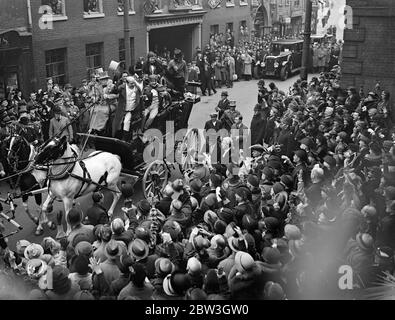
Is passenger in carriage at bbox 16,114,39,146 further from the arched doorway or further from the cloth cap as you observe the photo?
the arched doorway

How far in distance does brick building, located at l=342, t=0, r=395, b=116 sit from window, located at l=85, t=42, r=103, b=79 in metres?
10.2

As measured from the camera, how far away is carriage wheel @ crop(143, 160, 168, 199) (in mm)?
10055

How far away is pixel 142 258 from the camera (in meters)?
5.32

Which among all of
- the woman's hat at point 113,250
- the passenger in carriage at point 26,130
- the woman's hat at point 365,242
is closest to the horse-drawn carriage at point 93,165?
the passenger in carriage at point 26,130

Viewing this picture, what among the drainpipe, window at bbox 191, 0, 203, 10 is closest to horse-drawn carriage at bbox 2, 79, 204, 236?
the drainpipe

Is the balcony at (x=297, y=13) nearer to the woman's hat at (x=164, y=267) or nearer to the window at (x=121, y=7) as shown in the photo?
A: the window at (x=121, y=7)

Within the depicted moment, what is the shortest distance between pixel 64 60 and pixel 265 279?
52.5 ft

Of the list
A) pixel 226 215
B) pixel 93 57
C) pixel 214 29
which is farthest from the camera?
pixel 214 29

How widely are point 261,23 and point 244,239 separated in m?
35.2

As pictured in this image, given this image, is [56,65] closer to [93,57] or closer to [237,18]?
[93,57]

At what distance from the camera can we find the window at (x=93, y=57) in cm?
2059

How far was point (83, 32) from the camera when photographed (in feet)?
65.2

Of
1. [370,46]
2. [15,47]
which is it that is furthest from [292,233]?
[15,47]

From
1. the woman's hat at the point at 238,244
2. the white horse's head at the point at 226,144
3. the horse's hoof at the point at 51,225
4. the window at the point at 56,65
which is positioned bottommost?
the horse's hoof at the point at 51,225
